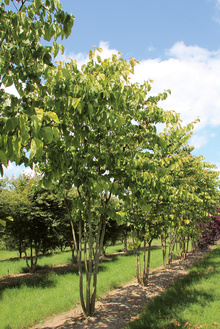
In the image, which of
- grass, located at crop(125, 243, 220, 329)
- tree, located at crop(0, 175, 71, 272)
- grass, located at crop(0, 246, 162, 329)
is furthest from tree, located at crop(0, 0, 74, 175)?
tree, located at crop(0, 175, 71, 272)

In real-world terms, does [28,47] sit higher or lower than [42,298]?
higher

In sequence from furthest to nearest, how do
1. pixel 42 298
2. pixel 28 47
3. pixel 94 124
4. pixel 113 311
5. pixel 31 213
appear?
pixel 31 213 → pixel 42 298 → pixel 113 311 → pixel 94 124 → pixel 28 47

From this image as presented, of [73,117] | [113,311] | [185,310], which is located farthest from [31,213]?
[73,117]

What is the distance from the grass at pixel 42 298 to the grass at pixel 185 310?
283 centimetres

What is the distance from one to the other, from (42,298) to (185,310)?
4833 millimetres

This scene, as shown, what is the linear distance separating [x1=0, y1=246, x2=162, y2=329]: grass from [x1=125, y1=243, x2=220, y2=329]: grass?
2830mm

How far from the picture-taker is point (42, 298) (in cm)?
771

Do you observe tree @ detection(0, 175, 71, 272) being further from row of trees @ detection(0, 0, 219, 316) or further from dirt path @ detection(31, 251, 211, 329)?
row of trees @ detection(0, 0, 219, 316)

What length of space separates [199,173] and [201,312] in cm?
905

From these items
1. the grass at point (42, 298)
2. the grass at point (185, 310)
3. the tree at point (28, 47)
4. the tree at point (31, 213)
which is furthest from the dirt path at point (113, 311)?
the tree at point (31, 213)

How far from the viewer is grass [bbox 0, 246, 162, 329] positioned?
611cm

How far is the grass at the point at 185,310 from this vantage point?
4.50 m

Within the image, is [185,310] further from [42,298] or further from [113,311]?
[42,298]

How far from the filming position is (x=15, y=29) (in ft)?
7.95
